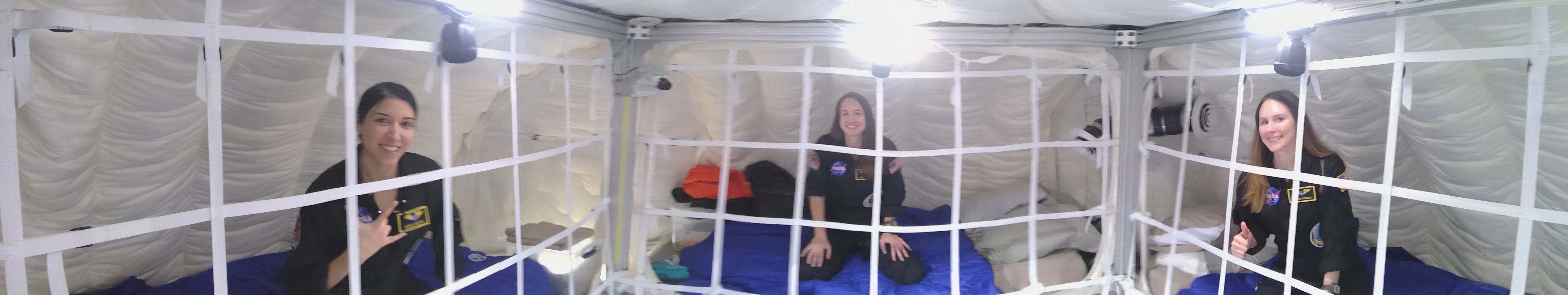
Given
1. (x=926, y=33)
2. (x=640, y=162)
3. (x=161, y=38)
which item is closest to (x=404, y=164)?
(x=161, y=38)

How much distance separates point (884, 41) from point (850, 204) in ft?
2.05

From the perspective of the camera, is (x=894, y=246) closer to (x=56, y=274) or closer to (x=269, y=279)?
(x=269, y=279)

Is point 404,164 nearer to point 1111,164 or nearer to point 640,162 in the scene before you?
point 640,162

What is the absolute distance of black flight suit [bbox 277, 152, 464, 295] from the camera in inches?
54.2

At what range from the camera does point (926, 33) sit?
2.37 meters

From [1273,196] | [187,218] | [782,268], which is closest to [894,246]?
[782,268]

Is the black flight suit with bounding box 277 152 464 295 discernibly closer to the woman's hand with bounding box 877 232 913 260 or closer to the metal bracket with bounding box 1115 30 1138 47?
the woman's hand with bounding box 877 232 913 260

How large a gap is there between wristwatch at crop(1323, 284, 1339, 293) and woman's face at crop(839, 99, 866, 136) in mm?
1483

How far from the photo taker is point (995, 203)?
116 inches

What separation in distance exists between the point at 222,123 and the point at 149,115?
0.27 metres

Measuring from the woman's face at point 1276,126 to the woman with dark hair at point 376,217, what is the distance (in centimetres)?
238

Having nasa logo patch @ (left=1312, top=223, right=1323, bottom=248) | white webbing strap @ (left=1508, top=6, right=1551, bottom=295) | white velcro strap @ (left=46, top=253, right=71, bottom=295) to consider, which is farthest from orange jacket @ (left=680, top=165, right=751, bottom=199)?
white webbing strap @ (left=1508, top=6, right=1551, bottom=295)

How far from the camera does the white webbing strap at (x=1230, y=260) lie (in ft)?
6.47

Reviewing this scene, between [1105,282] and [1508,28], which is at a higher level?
[1508,28]
